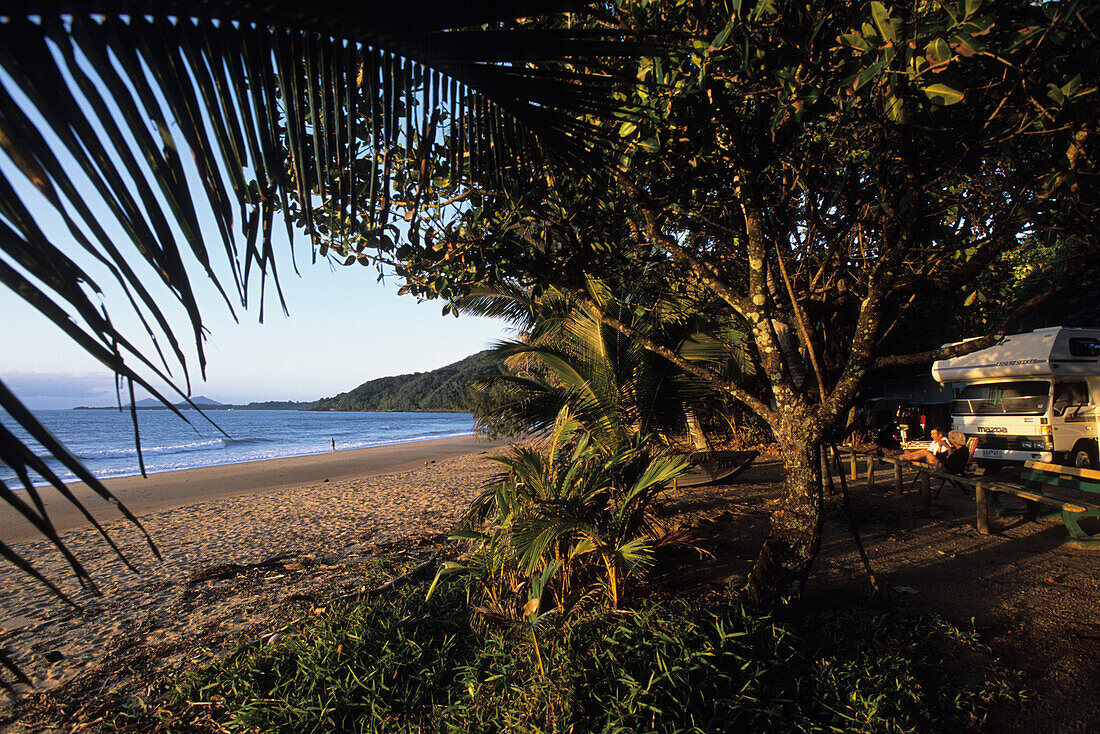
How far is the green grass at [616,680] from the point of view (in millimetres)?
2582

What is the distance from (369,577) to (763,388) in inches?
289

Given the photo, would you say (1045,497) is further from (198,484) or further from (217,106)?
(198,484)

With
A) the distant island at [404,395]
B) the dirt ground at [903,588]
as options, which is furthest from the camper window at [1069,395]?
the distant island at [404,395]

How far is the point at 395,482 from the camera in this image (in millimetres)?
13734

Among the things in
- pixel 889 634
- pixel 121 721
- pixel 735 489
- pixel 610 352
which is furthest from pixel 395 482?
pixel 889 634

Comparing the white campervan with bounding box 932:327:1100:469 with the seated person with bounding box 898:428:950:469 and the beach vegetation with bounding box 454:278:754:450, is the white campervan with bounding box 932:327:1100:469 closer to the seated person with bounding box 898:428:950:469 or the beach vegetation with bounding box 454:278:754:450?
the seated person with bounding box 898:428:950:469

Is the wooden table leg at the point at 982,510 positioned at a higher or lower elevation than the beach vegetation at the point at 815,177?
lower

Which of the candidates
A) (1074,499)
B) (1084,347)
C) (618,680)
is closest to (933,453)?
(1074,499)

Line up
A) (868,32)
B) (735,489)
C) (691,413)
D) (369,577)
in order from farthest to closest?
1. (735,489)
2. (691,413)
3. (369,577)
4. (868,32)

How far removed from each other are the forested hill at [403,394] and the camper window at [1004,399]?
73207 millimetres

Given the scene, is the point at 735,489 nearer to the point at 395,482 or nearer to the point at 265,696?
the point at 265,696

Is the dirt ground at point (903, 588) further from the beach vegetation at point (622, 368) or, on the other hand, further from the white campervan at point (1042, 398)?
the white campervan at point (1042, 398)

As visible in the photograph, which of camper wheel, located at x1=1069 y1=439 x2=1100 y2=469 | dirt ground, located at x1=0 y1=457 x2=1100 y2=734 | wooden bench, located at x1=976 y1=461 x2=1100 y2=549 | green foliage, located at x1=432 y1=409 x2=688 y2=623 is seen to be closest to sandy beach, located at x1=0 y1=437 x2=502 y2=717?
dirt ground, located at x1=0 y1=457 x2=1100 y2=734

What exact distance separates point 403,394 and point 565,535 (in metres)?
103
